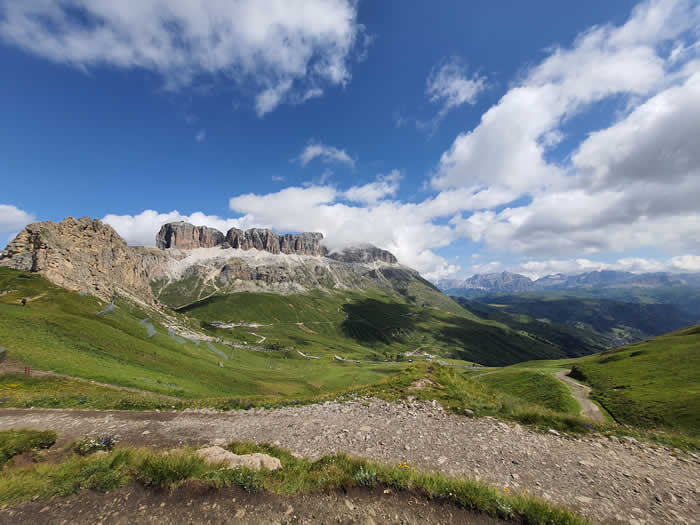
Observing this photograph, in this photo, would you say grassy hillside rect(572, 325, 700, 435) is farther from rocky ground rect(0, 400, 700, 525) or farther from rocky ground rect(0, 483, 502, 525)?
rocky ground rect(0, 483, 502, 525)

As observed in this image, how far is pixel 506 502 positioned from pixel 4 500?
13.8 metres

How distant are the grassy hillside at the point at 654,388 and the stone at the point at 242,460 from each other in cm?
3844

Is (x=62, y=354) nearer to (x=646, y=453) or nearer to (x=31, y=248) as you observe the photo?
(x=646, y=453)

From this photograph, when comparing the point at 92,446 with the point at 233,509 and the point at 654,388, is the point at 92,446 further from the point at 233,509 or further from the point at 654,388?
the point at 654,388

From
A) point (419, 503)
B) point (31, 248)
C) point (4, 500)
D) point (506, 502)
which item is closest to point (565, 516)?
point (506, 502)

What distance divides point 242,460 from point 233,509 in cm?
284

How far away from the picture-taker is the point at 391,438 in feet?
47.7

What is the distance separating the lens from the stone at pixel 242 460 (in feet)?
32.3

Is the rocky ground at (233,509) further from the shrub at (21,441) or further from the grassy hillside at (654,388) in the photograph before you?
the grassy hillside at (654,388)

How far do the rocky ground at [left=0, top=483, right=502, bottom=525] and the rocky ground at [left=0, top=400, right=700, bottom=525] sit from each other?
4.49 meters

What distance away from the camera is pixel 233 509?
753 cm

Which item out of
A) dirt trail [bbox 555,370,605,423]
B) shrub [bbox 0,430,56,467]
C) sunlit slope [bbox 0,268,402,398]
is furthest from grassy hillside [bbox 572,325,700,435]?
sunlit slope [bbox 0,268,402,398]

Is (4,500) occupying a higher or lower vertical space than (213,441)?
higher

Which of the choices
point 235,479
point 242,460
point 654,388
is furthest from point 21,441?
point 654,388
